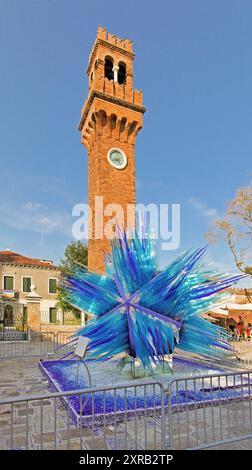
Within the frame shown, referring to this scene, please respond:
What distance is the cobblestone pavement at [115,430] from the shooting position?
3.89 metres

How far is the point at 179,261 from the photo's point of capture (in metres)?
6.31

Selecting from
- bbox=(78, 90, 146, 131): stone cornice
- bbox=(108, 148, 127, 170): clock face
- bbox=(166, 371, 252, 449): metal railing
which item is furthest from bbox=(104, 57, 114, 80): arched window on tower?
bbox=(166, 371, 252, 449): metal railing

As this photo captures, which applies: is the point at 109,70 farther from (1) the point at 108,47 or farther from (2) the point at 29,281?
(2) the point at 29,281

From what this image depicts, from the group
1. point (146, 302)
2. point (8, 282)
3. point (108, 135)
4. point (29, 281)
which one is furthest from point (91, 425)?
point (29, 281)

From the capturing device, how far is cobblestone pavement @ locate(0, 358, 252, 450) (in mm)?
3891

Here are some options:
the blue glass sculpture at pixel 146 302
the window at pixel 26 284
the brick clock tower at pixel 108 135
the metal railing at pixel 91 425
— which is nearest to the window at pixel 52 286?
the window at pixel 26 284

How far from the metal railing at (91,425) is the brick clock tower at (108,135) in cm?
1292

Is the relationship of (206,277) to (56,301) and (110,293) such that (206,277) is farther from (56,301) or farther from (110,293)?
(56,301)

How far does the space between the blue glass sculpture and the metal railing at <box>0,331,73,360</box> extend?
16.5 feet

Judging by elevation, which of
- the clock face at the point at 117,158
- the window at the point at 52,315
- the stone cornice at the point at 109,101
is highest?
the stone cornice at the point at 109,101

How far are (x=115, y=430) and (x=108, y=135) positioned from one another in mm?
18950

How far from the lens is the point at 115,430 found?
3385 millimetres

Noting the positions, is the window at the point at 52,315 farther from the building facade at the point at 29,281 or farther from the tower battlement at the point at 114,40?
the tower battlement at the point at 114,40

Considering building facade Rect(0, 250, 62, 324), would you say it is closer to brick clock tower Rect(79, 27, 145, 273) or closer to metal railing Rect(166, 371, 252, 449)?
brick clock tower Rect(79, 27, 145, 273)
